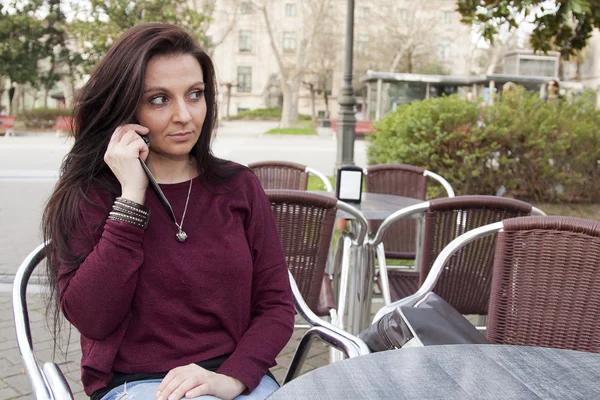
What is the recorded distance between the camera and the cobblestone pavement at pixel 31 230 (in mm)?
3477

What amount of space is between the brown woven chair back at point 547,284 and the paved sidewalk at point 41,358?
1617 millimetres

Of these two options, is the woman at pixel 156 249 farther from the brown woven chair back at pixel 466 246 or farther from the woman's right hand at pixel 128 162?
the brown woven chair back at pixel 466 246

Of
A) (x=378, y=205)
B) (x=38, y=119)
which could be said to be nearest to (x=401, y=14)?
(x=38, y=119)

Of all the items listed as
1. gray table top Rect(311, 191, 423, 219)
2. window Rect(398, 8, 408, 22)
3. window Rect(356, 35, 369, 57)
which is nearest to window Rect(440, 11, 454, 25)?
window Rect(398, 8, 408, 22)

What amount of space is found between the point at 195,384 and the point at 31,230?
6.38 metres

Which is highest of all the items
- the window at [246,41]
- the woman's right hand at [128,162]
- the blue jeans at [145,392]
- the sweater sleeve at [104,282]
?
the window at [246,41]

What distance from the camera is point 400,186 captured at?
4566 mm

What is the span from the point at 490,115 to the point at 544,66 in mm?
28476

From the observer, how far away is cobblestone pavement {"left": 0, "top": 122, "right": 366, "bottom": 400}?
11.4 feet

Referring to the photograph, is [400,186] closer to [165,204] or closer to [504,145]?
[165,204]

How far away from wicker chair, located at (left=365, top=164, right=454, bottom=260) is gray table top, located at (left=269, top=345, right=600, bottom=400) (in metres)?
3.04

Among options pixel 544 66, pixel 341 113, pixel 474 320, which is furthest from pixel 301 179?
pixel 544 66

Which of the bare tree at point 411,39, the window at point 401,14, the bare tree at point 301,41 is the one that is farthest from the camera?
the window at point 401,14

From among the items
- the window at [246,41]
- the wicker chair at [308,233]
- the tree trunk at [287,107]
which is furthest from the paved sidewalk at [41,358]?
the window at [246,41]
